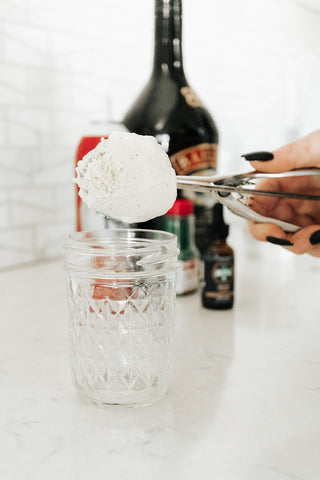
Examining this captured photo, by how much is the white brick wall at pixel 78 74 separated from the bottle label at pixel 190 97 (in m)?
0.25

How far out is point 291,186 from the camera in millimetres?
778

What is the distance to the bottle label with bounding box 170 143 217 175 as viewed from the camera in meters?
0.85

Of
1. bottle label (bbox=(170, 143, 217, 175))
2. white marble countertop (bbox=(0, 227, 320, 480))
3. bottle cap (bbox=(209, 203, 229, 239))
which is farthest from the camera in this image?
bottle label (bbox=(170, 143, 217, 175))

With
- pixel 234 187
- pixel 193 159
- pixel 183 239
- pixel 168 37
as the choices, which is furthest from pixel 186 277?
pixel 168 37

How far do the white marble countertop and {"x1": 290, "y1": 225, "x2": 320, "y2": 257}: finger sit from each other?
11 cm

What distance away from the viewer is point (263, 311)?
74 centimetres

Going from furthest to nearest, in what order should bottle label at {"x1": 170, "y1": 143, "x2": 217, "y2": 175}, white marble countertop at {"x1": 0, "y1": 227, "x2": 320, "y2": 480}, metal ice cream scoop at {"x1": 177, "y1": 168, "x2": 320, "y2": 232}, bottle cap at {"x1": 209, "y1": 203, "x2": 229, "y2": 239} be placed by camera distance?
bottle label at {"x1": 170, "y1": 143, "x2": 217, "y2": 175}
bottle cap at {"x1": 209, "y1": 203, "x2": 229, "y2": 239}
metal ice cream scoop at {"x1": 177, "y1": 168, "x2": 320, "y2": 232}
white marble countertop at {"x1": 0, "y1": 227, "x2": 320, "y2": 480}

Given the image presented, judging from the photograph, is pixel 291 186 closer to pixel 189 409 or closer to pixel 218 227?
pixel 218 227

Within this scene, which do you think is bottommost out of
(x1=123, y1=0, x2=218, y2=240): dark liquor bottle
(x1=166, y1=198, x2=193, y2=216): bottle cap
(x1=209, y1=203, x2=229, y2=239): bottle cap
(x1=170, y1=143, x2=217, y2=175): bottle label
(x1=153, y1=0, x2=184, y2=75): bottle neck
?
(x1=209, y1=203, x2=229, y2=239): bottle cap

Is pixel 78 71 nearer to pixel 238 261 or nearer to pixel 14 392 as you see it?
pixel 238 261

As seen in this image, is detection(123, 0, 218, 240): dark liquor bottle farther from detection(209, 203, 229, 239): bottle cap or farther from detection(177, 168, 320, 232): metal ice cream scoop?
detection(177, 168, 320, 232): metal ice cream scoop

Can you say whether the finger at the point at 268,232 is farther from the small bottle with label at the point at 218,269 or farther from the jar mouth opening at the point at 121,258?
the jar mouth opening at the point at 121,258

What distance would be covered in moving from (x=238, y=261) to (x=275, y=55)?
0.75 metres

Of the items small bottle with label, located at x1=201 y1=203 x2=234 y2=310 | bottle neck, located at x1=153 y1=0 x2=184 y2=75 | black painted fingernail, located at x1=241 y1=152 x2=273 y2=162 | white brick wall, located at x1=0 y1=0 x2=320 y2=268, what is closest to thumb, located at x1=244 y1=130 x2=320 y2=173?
black painted fingernail, located at x1=241 y1=152 x2=273 y2=162
